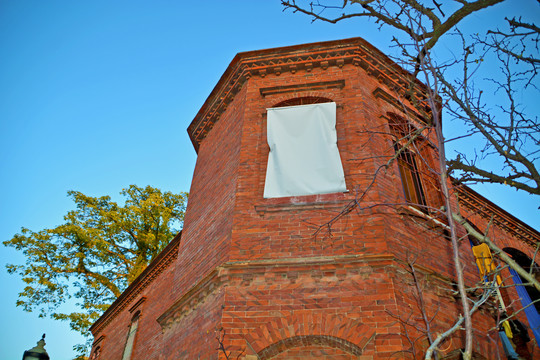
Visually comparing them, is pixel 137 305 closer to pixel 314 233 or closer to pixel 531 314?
pixel 314 233

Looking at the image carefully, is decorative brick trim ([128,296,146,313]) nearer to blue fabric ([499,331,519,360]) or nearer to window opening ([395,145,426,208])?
window opening ([395,145,426,208])

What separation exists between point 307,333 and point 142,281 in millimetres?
9742

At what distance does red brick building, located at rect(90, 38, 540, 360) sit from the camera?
231 inches

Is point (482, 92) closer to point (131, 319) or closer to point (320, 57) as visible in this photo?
point (320, 57)

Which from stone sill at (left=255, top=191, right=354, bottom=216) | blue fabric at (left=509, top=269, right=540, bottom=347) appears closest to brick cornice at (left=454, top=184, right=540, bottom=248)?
blue fabric at (left=509, top=269, right=540, bottom=347)

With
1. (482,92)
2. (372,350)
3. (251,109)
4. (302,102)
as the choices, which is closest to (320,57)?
(302,102)

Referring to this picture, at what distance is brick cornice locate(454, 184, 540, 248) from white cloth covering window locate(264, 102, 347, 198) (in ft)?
19.8

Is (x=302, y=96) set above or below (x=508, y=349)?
above

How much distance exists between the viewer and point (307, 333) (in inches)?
228

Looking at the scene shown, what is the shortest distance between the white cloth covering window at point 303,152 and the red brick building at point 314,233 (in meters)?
0.03

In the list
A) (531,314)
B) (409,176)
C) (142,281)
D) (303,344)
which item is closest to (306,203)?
(303,344)

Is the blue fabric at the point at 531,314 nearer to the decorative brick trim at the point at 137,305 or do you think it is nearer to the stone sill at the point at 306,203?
the stone sill at the point at 306,203

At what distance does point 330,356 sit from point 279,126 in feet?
14.6

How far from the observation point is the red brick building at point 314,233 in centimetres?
586
